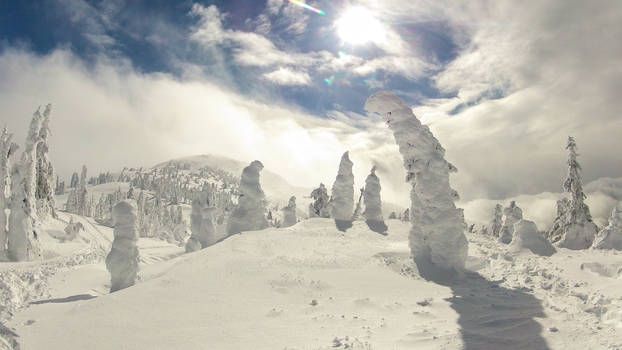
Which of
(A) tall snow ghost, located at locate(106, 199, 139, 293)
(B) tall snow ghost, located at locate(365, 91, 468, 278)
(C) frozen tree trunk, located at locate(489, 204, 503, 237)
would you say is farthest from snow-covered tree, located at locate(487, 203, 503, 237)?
(A) tall snow ghost, located at locate(106, 199, 139, 293)

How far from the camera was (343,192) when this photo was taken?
4100cm

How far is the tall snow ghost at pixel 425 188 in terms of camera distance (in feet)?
68.9

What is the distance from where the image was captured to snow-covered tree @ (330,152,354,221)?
132 ft

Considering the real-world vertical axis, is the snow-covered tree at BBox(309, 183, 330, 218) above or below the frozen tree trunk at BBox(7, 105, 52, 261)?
→ above

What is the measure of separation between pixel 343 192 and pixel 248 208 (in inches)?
446

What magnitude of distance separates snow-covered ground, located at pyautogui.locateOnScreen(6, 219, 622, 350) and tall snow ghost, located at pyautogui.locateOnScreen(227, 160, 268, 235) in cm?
1287

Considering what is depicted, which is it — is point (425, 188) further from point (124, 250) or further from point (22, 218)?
point (22, 218)

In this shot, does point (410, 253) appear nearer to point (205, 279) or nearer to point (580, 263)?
point (580, 263)

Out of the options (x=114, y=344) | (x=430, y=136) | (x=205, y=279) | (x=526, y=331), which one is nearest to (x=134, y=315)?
(x=114, y=344)

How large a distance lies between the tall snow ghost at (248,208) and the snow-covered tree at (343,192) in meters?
8.63

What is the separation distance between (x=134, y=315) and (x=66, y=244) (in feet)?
97.2

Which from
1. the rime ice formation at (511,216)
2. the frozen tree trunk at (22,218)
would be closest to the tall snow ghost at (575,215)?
the rime ice formation at (511,216)

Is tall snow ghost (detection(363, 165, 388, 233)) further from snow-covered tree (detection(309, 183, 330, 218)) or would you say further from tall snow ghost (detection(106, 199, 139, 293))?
tall snow ghost (detection(106, 199, 139, 293))

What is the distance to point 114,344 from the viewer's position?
12.2 meters
